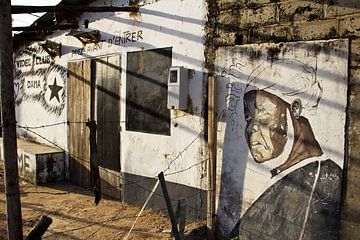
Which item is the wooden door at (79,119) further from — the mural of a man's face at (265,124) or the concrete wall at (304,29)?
→ the mural of a man's face at (265,124)

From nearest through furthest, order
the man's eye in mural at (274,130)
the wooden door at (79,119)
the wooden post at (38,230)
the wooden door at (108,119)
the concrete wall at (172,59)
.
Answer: the wooden post at (38,230)
the man's eye in mural at (274,130)
the concrete wall at (172,59)
the wooden door at (108,119)
the wooden door at (79,119)

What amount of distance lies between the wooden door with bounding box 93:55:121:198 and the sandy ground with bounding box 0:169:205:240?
50cm

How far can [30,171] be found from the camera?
29.6ft

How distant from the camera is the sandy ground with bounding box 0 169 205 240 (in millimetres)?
5758

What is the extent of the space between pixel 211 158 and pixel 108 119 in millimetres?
3173

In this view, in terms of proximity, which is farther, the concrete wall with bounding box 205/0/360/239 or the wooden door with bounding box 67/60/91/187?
the wooden door with bounding box 67/60/91/187

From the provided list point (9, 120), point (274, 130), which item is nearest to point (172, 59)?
point (274, 130)

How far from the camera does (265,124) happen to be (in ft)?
15.9

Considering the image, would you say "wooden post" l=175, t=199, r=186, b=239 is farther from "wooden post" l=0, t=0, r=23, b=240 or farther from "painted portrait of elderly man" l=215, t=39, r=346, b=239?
"wooden post" l=0, t=0, r=23, b=240

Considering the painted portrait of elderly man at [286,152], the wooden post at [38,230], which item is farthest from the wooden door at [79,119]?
the wooden post at [38,230]

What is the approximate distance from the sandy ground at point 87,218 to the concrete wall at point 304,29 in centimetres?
242

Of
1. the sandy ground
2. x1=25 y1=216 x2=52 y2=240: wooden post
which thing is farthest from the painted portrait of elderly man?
x1=25 y1=216 x2=52 y2=240: wooden post

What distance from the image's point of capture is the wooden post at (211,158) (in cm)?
532

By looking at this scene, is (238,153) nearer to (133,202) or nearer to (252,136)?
(252,136)
